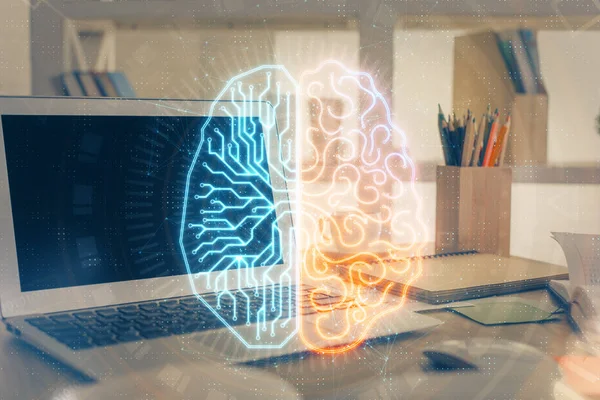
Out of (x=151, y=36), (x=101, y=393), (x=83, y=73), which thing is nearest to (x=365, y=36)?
(x=151, y=36)

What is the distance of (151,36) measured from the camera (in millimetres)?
978

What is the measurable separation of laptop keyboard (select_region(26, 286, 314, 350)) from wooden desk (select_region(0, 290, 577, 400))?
0.03 metres

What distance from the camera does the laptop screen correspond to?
23.1 inches

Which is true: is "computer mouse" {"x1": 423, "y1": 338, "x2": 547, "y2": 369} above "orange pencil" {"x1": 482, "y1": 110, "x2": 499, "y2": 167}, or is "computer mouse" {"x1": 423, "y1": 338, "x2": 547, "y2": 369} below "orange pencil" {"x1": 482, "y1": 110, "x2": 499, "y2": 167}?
below

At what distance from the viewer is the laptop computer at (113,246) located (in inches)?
20.1

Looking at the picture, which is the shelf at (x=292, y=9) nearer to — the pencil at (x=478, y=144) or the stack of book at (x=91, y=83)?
the stack of book at (x=91, y=83)

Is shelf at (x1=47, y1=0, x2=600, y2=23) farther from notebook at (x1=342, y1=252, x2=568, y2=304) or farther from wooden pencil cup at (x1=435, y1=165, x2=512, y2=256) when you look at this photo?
notebook at (x1=342, y1=252, x2=568, y2=304)

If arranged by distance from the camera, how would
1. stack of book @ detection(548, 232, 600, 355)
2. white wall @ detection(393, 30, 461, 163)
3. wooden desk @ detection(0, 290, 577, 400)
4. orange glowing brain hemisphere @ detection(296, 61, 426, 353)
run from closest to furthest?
wooden desk @ detection(0, 290, 577, 400)
stack of book @ detection(548, 232, 600, 355)
orange glowing brain hemisphere @ detection(296, 61, 426, 353)
white wall @ detection(393, 30, 461, 163)

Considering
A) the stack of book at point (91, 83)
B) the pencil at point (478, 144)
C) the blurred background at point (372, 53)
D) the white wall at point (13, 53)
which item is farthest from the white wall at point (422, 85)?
the white wall at point (13, 53)

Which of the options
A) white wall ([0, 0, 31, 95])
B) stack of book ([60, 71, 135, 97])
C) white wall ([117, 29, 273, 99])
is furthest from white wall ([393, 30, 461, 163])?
white wall ([0, 0, 31, 95])

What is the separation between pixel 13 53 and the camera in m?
0.94

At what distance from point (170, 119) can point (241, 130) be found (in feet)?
0.29

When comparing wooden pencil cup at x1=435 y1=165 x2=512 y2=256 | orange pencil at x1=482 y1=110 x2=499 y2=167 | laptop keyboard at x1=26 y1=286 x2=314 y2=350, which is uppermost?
orange pencil at x1=482 y1=110 x2=499 y2=167

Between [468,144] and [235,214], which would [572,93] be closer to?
[468,144]
